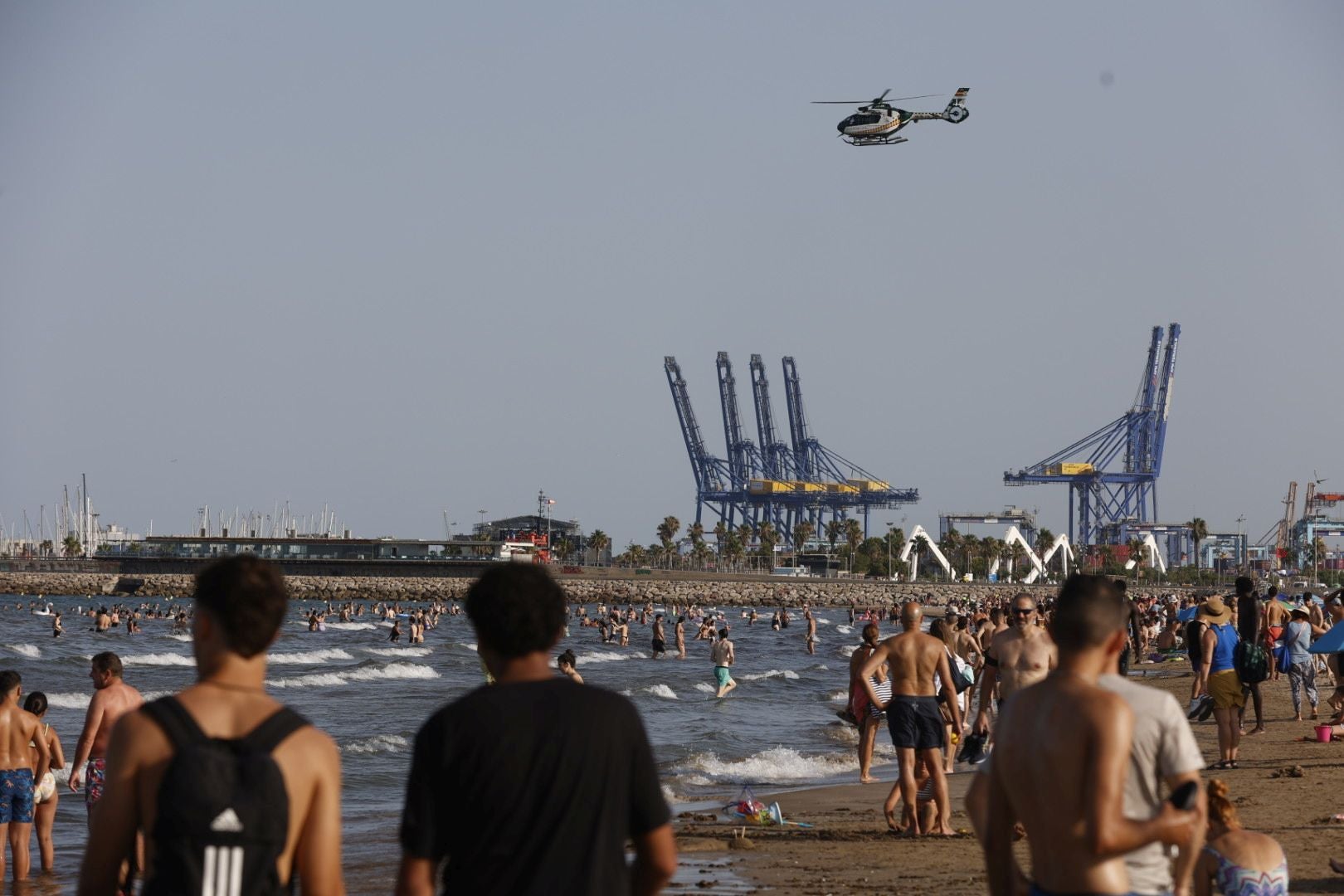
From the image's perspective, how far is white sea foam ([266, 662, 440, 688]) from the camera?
3102cm

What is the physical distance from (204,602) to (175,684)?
98.9 feet

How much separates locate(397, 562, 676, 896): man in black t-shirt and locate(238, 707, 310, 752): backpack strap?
0.26m

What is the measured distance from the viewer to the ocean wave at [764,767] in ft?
50.4

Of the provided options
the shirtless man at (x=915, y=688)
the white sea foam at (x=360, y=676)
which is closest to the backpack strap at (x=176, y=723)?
the shirtless man at (x=915, y=688)

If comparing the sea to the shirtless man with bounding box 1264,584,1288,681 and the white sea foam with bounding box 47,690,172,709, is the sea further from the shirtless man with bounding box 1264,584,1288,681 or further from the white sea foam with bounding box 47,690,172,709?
the shirtless man with bounding box 1264,584,1288,681

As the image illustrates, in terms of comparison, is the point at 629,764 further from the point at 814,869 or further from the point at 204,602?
the point at 814,869

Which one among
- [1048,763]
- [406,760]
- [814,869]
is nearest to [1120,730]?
[1048,763]

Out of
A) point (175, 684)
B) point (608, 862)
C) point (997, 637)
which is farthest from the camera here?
point (175, 684)

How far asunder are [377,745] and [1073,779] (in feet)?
53.2

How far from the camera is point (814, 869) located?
8625 millimetres

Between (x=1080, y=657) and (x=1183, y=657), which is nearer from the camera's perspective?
(x=1080, y=657)

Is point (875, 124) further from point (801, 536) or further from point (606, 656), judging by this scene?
point (801, 536)

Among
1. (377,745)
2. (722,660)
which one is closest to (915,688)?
(377,745)

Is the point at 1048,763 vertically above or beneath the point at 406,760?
above
